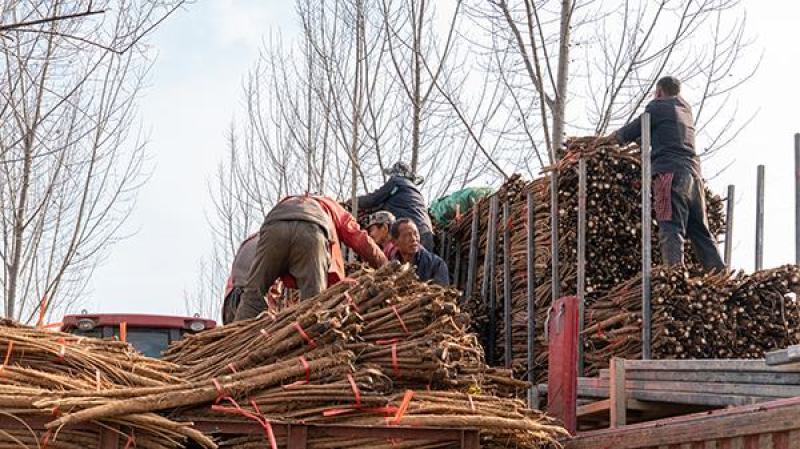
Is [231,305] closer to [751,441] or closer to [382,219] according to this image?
[382,219]

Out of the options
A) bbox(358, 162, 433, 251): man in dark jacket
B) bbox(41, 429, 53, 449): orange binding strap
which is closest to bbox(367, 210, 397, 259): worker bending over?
bbox(358, 162, 433, 251): man in dark jacket

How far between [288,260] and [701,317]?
3.00 metres

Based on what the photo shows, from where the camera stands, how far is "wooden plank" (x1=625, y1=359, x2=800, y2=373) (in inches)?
176

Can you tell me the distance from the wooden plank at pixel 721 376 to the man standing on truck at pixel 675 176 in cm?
240

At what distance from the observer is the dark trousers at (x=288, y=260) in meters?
7.38

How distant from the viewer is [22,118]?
1480 centimetres

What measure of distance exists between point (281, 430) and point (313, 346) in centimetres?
50

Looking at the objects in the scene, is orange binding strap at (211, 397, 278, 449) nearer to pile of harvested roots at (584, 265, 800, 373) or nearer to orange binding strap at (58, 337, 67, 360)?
orange binding strap at (58, 337, 67, 360)

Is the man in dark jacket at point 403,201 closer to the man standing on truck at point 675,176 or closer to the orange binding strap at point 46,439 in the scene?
the man standing on truck at point 675,176

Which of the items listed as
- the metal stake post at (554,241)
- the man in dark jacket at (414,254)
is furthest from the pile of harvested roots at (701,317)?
the man in dark jacket at (414,254)

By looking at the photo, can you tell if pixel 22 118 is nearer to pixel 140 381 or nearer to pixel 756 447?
pixel 140 381

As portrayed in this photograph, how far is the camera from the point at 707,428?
434cm

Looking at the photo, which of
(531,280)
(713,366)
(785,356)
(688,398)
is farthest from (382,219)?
(785,356)

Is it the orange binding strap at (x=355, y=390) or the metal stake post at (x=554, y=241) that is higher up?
the metal stake post at (x=554, y=241)
